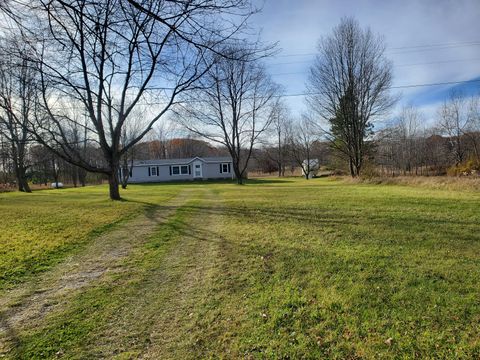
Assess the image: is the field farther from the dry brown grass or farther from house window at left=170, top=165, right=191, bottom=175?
house window at left=170, top=165, right=191, bottom=175

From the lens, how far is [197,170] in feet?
136

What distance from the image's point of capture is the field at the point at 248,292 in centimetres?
252

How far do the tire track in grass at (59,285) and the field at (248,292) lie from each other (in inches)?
0.8

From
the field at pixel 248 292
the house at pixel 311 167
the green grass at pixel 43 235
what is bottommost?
the field at pixel 248 292

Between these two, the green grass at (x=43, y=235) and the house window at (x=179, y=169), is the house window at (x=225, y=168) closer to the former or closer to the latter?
the house window at (x=179, y=169)

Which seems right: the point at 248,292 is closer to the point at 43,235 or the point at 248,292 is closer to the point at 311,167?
the point at 43,235

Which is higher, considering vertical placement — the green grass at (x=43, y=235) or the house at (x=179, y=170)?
the house at (x=179, y=170)

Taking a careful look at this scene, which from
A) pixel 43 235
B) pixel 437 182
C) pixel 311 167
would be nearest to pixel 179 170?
pixel 311 167

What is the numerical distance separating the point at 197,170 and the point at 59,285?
37.7 meters

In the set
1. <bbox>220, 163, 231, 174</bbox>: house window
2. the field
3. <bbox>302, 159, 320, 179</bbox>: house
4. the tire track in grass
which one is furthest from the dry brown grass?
<bbox>302, 159, 320, 179</bbox>: house

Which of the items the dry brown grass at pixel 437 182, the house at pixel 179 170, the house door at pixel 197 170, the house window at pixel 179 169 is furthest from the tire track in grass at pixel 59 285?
the house window at pixel 179 169

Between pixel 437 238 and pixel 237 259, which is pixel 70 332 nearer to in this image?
pixel 237 259

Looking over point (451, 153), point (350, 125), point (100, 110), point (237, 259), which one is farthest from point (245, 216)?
point (451, 153)

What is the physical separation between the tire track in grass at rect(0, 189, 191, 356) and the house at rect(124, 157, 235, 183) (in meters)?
34.8
